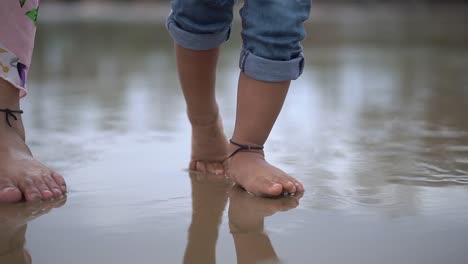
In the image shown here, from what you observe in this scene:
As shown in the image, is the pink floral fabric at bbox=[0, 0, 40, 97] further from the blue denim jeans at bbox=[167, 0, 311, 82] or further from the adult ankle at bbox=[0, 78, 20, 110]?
the blue denim jeans at bbox=[167, 0, 311, 82]

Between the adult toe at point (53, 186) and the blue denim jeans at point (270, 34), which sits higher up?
the blue denim jeans at point (270, 34)

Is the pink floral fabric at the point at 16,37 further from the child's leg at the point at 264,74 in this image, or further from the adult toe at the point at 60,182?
the child's leg at the point at 264,74

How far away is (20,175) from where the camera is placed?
39.4 inches

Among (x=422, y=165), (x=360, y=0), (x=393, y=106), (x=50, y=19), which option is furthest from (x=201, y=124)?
(x=360, y=0)

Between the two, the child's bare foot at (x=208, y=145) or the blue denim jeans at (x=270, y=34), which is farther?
the child's bare foot at (x=208, y=145)

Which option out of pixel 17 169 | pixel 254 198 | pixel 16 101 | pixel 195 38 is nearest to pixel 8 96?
pixel 16 101

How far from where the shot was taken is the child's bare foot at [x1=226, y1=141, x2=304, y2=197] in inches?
39.4

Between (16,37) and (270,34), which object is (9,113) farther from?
(270,34)

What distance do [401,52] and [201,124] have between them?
7.50ft

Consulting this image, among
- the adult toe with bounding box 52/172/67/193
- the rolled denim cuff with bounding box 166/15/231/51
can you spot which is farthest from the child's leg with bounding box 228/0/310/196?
the adult toe with bounding box 52/172/67/193

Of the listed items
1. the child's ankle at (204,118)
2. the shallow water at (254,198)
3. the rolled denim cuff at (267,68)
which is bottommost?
the shallow water at (254,198)

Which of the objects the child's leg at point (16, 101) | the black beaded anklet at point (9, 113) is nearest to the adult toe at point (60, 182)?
the child's leg at point (16, 101)

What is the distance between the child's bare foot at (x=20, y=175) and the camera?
3.18 feet

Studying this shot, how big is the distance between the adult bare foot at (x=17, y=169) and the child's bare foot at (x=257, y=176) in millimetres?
253
